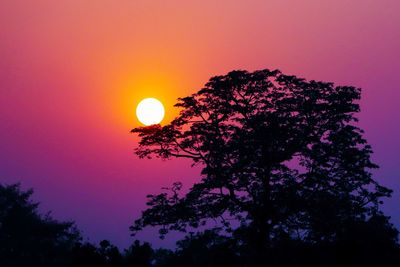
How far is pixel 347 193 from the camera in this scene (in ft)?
106

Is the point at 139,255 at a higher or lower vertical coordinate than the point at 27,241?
lower

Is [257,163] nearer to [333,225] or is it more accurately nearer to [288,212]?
[288,212]

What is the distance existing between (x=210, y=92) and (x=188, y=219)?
8.21 metres

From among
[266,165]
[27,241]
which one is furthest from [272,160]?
[27,241]

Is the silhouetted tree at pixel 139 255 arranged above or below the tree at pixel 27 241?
below

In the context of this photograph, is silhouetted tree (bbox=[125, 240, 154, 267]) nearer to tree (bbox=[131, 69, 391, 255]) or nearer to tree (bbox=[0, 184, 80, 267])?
tree (bbox=[131, 69, 391, 255])

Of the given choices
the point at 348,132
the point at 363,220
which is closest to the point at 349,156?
the point at 348,132

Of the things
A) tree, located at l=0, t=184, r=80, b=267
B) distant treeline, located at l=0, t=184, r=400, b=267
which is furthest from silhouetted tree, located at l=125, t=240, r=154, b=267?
tree, located at l=0, t=184, r=80, b=267

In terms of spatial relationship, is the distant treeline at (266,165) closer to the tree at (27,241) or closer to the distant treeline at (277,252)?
the distant treeline at (277,252)

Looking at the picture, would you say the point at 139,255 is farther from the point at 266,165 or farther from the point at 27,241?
the point at 27,241

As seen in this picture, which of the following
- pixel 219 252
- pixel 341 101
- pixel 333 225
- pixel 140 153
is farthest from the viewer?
pixel 140 153

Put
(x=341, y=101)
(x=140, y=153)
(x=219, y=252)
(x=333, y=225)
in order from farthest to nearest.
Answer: (x=140, y=153)
(x=341, y=101)
(x=333, y=225)
(x=219, y=252)

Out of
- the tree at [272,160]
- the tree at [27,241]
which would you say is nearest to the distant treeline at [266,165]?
the tree at [272,160]

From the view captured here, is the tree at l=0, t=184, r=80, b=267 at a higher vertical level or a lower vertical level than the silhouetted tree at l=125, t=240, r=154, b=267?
higher
